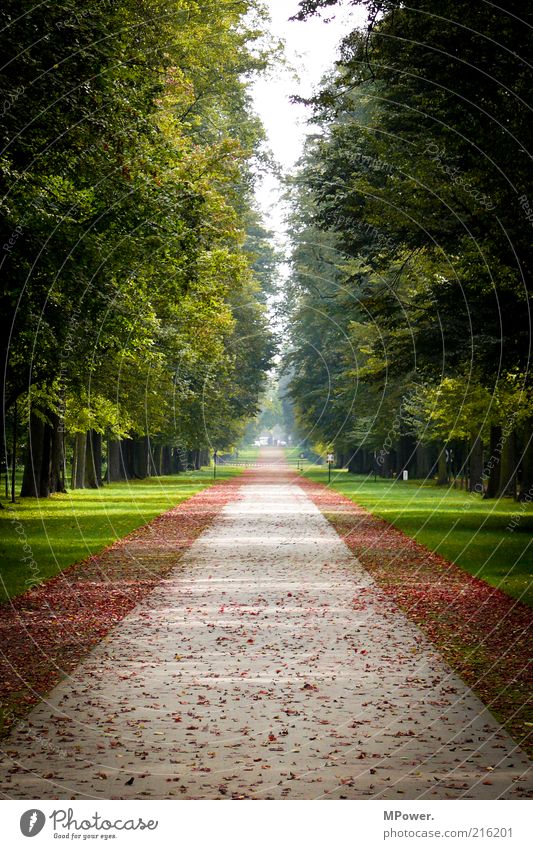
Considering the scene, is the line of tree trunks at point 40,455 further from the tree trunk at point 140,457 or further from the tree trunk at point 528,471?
the tree trunk at point 140,457

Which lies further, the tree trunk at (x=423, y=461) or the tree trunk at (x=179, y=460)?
the tree trunk at (x=179, y=460)

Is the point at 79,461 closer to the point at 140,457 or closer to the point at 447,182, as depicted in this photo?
the point at 140,457

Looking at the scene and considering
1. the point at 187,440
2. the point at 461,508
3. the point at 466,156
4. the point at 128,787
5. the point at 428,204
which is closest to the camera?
the point at 128,787

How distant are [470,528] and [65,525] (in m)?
10.5

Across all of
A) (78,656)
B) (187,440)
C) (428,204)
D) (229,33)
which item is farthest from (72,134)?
(187,440)

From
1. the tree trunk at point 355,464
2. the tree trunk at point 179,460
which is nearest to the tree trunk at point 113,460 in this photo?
the tree trunk at point 179,460

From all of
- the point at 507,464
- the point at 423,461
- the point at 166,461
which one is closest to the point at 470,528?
the point at 507,464

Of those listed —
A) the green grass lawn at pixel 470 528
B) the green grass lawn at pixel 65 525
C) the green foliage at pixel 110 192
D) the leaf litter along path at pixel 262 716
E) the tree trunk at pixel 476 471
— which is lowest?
the green grass lawn at pixel 470 528

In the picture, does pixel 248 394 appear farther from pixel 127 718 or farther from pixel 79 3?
pixel 127 718

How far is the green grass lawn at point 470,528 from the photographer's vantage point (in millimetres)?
19875

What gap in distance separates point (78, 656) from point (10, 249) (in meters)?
9.36

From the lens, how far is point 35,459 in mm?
41125

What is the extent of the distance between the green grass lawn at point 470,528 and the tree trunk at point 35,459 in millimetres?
12095

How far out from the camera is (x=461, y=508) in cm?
3788
